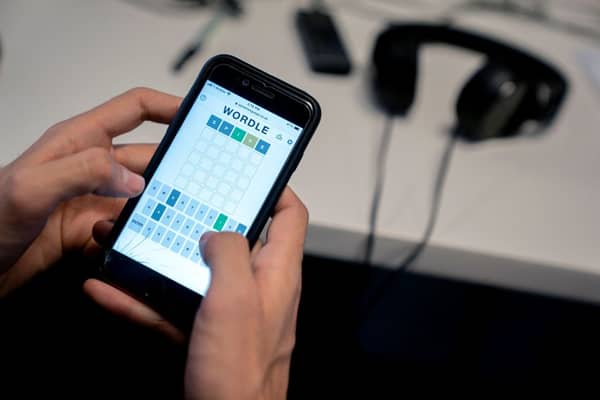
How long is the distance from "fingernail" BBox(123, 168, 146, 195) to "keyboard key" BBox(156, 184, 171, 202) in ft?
0.05

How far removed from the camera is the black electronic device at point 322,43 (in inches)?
25.1

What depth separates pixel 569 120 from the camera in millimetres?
659

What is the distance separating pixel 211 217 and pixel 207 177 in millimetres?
32

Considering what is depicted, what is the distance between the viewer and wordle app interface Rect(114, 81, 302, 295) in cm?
44

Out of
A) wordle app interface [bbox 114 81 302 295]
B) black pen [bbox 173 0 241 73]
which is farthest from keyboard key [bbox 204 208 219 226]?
black pen [bbox 173 0 241 73]

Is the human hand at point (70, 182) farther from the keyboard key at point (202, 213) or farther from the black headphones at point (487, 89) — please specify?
the black headphones at point (487, 89)

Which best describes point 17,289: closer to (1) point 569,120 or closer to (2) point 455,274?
(2) point 455,274

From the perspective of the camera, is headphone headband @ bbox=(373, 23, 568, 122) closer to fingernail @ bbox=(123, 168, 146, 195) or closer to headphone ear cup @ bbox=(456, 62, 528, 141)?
headphone ear cup @ bbox=(456, 62, 528, 141)

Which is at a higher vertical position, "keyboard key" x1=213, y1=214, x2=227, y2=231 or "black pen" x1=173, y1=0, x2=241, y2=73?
"black pen" x1=173, y1=0, x2=241, y2=73

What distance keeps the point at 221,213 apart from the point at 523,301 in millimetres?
581

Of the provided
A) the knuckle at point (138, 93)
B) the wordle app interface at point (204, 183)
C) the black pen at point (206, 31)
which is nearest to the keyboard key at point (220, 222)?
the wordle app interface at point (204, 183)

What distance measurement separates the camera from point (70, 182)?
366 millimetres

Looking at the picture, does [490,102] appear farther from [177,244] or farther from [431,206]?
[177,244]

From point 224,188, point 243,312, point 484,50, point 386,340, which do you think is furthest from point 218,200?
point 386,340
